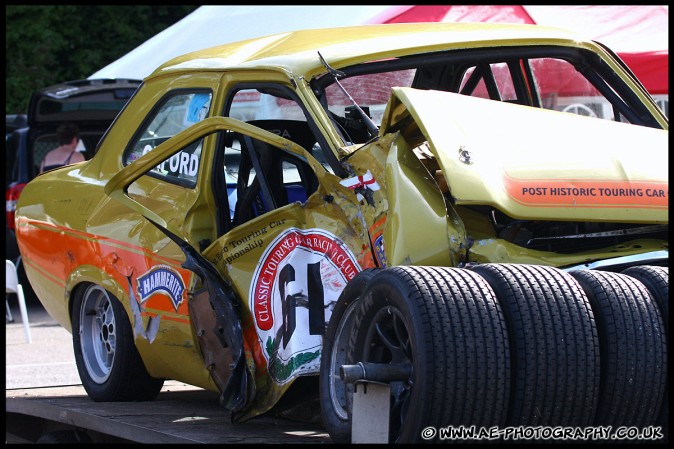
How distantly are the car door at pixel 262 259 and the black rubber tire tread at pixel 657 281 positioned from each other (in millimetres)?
939

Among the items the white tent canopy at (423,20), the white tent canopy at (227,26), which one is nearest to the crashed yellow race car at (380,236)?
the white tent canopy at (423,20)

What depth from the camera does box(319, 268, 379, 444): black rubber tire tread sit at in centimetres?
411

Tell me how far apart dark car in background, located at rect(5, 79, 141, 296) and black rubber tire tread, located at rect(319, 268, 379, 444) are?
874 cm

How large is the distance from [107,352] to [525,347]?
288 centimetres

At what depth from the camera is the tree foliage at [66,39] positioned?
19.9m

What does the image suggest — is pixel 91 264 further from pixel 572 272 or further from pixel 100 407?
pixel 572 272

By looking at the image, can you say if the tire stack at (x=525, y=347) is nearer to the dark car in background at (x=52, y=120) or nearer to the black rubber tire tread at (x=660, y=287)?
the black rubber tire tread at (x=660, y=287)

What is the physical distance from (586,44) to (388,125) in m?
1.56

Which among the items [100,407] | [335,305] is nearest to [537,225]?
[335,305]

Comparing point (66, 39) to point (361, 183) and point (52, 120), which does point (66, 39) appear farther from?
point (361, 183)

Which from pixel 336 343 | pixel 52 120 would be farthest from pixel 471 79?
pixel 52 120

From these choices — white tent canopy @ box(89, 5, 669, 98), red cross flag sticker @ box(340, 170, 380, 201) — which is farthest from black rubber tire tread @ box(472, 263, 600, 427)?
white tent canopy @ box(89, 5, 669, 98)

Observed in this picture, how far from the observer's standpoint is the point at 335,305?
4277 mm

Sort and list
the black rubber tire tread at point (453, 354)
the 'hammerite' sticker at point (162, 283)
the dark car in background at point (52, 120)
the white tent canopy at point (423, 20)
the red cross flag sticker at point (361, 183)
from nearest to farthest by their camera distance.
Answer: the black rubber tire tread at point (453, 354) < the red cross flag sticker at point (361, 183) < the 'hammerite' sticker at point (162, 283) < the white tent canopy at point (423, 20) < the dark car in background at point (52, 120)
